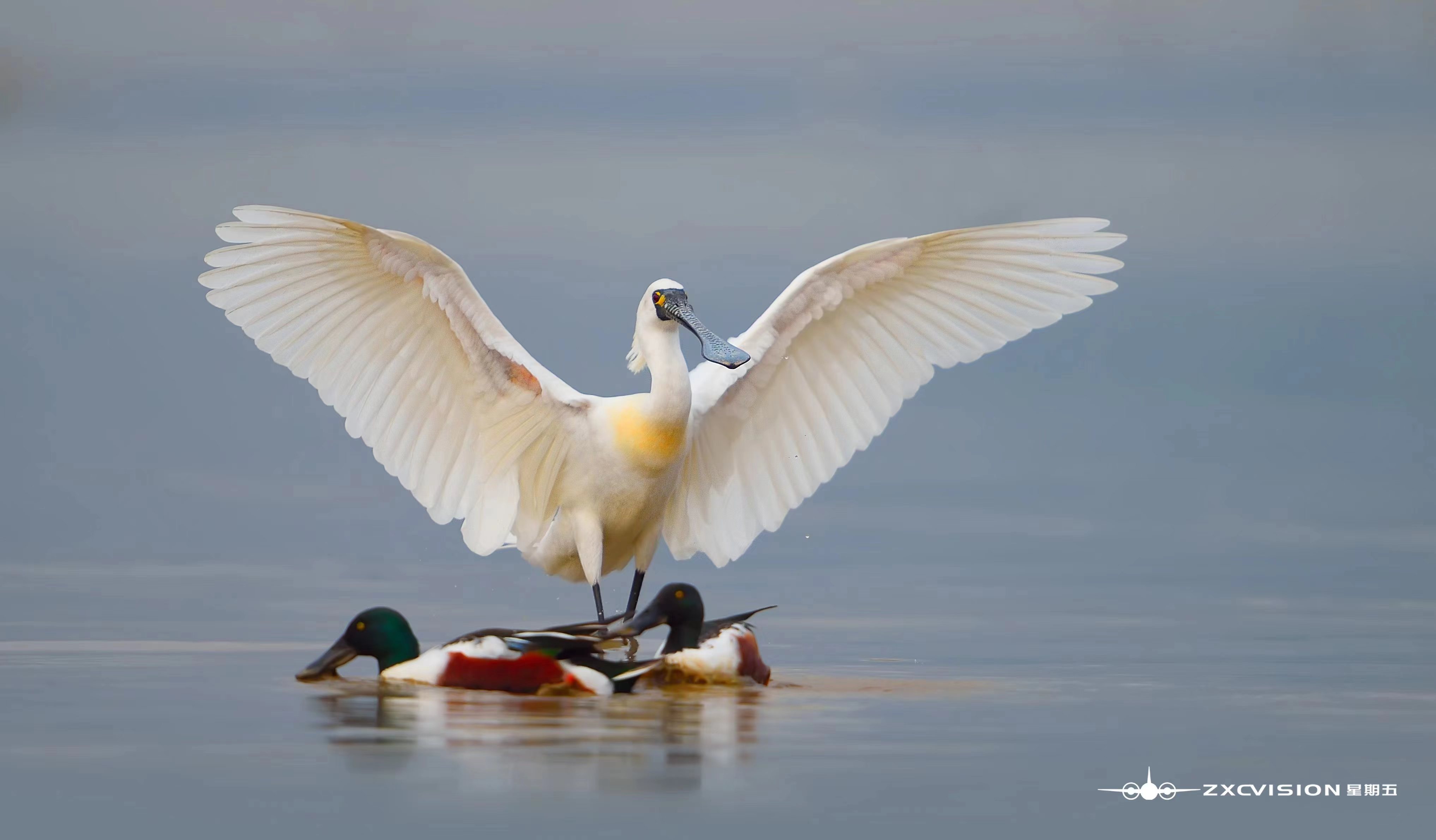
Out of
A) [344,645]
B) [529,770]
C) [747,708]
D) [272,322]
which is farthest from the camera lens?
[272,322]

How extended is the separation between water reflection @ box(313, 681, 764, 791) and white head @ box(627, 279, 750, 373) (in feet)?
7.42

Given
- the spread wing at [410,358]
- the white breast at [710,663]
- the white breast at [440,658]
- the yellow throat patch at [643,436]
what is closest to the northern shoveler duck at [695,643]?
the white breast at [710,663]

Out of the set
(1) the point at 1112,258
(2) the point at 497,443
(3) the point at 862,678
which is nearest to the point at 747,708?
(3) the point at 862,678

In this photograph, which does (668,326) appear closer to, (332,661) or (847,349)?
(847,349)

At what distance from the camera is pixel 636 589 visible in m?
12.4

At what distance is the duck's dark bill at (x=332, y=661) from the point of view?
10227mm

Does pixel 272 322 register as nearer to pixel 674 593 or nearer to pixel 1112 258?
pixel 674 593

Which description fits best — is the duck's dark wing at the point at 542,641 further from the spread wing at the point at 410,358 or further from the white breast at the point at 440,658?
the spread wing at the point at 410,358

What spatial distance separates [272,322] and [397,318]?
731 millimetres

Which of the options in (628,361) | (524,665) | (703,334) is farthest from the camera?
(628,361)

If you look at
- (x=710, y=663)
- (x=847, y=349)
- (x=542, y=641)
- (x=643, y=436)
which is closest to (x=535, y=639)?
(x=542, y=641)

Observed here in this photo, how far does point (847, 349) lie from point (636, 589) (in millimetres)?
2009

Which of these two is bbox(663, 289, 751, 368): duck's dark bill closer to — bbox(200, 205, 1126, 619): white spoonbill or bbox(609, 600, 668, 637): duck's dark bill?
bbox(200, 205, 1126, 619): white spoonbill

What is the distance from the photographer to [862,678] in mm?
10656
